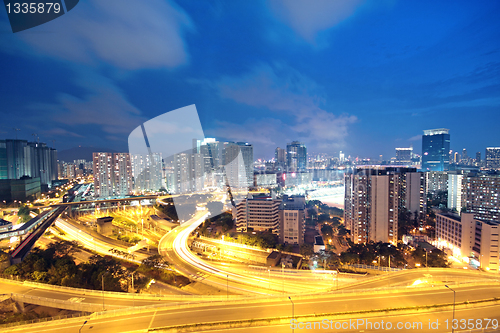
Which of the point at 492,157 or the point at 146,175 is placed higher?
the point at 492,157

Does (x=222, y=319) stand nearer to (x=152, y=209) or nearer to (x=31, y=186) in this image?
(x=152, y=209)

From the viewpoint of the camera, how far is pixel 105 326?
2602mm

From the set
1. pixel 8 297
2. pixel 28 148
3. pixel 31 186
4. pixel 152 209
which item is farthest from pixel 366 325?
pixel 28 148

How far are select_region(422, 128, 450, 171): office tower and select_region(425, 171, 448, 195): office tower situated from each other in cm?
778

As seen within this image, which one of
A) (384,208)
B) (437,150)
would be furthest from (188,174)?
(437,150)

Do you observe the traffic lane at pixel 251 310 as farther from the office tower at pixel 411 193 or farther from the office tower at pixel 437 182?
the office tower at pixel 437 182

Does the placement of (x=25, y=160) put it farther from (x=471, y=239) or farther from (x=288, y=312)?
(x=471, y=239)

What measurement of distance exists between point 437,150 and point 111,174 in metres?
29.2

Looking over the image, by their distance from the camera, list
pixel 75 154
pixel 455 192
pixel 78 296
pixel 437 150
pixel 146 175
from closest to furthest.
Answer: pixel 78 296 < pixel 455 192 < pixel 146 175 < pixel 437 150 < pixel 75 154

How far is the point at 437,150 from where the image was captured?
2266 cm

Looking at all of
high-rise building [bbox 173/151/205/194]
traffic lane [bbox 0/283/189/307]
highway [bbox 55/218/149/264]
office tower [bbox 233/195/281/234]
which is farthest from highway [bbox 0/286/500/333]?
high-rise building [bbox 173/151/205/194]

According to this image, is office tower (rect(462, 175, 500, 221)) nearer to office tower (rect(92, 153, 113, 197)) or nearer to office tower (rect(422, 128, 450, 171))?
office tower (rect(422, 128, 450, 171))

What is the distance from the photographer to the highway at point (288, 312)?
2613 millimetres

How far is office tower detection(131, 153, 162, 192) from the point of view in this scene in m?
14.6
